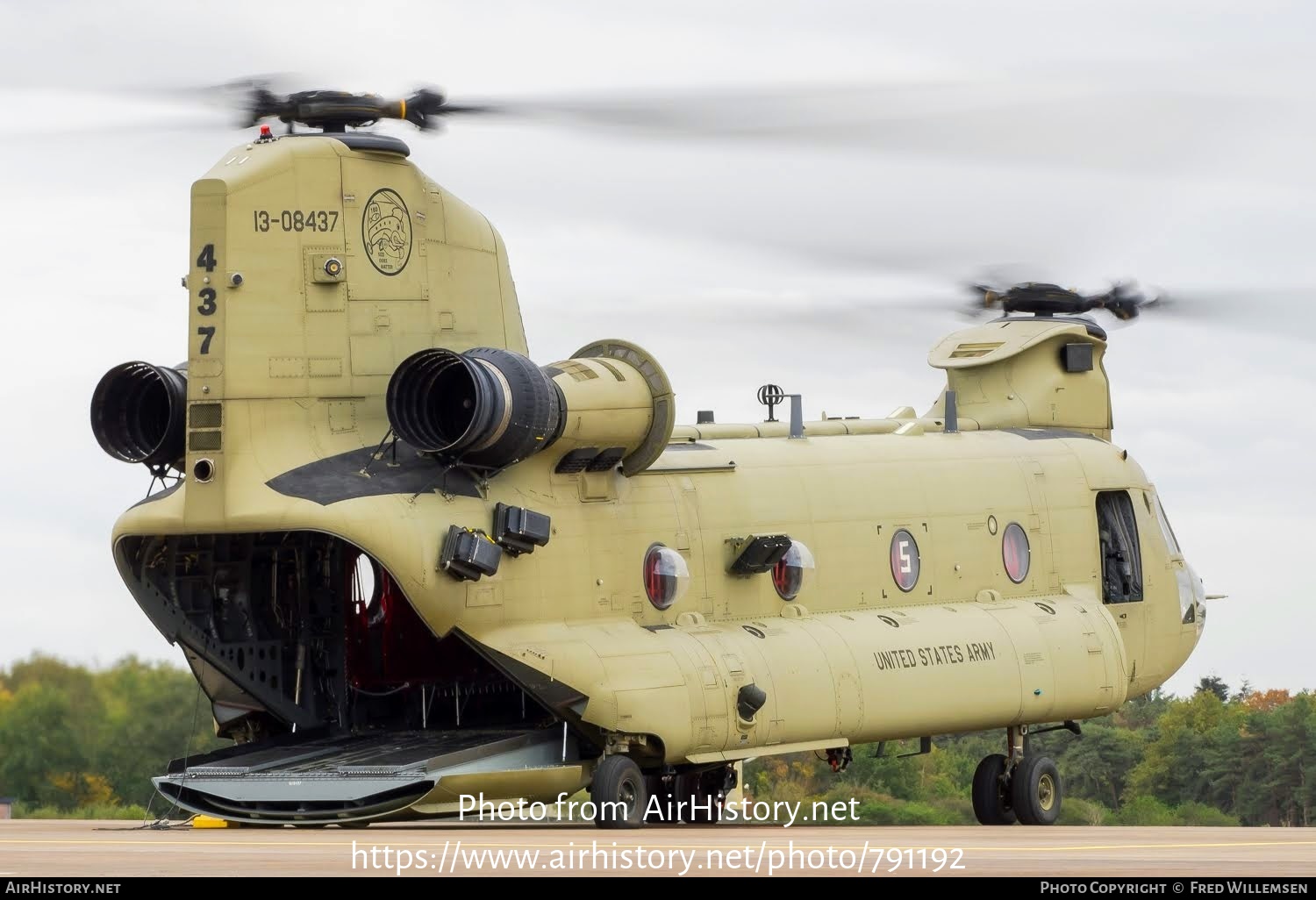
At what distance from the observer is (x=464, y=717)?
77.4 ft

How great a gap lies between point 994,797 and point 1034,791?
0.51 meters

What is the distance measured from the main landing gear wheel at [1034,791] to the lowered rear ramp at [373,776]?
7.37 meters

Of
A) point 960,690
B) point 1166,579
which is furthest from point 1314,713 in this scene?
point 960,690

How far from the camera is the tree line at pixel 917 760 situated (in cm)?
3044

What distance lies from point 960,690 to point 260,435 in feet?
29.9

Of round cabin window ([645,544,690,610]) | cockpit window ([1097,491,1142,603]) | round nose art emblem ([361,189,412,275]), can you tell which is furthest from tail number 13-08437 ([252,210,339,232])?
cockpit window ([1097,491,1142,603])

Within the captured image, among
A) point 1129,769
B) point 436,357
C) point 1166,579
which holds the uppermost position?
point 436,357

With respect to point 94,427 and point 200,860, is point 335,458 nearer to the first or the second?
point 94,427

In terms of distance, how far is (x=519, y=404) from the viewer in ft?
69.1

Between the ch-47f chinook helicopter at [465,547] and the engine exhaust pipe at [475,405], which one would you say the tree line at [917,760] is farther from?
the engine exhaust pipe at [475,405]

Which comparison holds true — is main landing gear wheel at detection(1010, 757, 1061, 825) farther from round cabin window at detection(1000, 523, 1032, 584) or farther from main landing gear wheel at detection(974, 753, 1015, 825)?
round cabin window at detection(1000, 523, 1032, 584)

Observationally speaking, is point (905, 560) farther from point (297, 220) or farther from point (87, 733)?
point (87, 733)

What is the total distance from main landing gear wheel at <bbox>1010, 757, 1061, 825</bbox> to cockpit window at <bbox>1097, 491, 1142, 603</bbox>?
109 inches

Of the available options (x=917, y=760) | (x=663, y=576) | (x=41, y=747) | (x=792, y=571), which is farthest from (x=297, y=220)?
(x=917, y=760)
